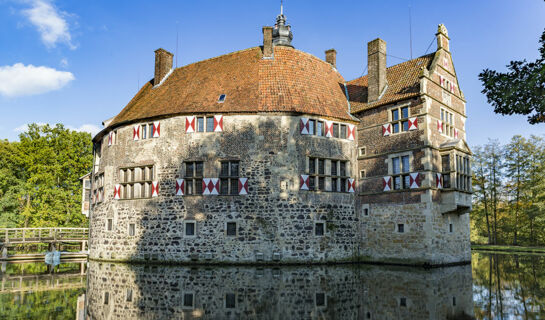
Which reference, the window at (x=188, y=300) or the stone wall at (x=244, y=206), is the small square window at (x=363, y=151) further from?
the window at (x=188, y=300)

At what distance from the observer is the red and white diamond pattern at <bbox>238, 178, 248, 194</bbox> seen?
1888 centimetres

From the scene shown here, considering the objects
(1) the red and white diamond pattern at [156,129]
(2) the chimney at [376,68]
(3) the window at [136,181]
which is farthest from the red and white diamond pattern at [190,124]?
(2) the chimney at [376,68]

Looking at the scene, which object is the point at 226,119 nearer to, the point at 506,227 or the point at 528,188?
the point at 528,188

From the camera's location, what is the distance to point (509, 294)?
10898 mm

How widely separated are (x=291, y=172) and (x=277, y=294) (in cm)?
898

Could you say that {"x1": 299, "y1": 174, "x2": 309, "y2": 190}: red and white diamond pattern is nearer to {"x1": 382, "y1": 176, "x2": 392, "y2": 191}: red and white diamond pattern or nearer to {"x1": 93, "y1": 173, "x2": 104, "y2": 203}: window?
{"x1": 382, "y1": 176, "x2": 392, "y2": 191}: red and white diamond pattern

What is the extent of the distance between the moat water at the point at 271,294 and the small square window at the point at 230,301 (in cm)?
2

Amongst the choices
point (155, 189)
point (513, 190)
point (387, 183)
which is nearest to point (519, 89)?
point (387, 183)

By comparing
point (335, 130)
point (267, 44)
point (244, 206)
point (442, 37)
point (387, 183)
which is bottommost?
point (244, 206)

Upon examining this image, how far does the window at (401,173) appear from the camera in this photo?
1923 cm

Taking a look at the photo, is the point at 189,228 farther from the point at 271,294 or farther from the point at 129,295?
the point at 271,294

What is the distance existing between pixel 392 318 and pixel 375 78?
15261 millimetres

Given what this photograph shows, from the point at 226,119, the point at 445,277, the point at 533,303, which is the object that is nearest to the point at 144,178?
the point at 226,119

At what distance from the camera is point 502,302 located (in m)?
9.72
